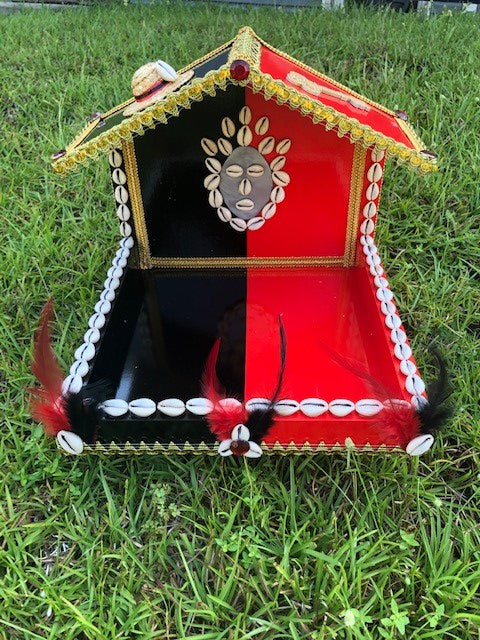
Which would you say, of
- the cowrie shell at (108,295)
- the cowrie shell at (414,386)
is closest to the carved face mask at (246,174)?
the cowrie shell at (108,295)

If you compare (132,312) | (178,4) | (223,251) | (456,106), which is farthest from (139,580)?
(178,4)

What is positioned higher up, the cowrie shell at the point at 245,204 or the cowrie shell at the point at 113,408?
the cowrie shell at the point at 245,204

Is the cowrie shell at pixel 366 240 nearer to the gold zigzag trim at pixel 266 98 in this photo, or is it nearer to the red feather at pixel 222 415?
the gold zigzag trim at pixel 266 98

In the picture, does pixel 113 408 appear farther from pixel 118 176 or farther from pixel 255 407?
pixel 118 176

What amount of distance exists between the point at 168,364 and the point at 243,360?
0.57ft

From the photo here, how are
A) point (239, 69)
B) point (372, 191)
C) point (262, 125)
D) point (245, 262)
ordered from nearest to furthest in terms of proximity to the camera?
point (239, 69), point (262, 125), point (372, 191), point (245, 262)

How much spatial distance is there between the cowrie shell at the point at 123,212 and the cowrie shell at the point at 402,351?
0.78m

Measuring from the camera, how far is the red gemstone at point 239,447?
3.66 ft

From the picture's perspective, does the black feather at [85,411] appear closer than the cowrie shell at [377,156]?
Yes

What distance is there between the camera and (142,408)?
1071 mm

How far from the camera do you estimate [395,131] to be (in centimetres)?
119

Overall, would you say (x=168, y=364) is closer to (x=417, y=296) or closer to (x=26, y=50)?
(x=417, y=296)

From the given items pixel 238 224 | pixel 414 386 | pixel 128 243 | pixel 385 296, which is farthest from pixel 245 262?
pixel 414 386

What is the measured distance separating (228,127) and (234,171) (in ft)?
0.38
